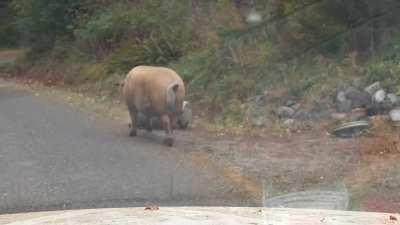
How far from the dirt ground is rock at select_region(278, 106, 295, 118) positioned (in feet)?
2.43

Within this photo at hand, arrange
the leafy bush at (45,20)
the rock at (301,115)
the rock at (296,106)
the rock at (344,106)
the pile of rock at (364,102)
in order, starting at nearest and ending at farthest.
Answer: the pile of rock at (364,102), the rock at (344,106), the rock at (301,115), the rock at (296,106), the leafy bush at (45,20)

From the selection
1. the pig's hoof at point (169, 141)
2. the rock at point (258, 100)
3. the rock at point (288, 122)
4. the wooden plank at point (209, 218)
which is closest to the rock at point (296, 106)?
the rock at point (288, 122)

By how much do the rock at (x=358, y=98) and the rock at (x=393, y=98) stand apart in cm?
37

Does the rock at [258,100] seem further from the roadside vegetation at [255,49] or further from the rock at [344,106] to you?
the rock at [344,106]

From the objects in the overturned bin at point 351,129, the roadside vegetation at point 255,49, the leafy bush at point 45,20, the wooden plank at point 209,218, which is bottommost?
the wooden plank at point 209,218

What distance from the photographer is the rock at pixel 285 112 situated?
13109mm

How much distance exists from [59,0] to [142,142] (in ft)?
44.4

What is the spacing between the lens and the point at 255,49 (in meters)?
15.4

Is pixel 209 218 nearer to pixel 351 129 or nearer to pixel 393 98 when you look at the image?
pixel 351 129

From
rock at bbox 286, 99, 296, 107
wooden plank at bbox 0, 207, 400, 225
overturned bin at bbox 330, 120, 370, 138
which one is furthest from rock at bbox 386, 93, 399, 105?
wooden plank at bbox 0, 207, 400, 225

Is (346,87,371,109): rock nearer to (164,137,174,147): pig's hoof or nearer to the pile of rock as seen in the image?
the pile of rock

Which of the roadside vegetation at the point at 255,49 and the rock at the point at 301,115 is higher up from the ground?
the roadside vegetation at the point at 255,49

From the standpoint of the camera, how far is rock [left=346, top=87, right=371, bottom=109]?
1273cm

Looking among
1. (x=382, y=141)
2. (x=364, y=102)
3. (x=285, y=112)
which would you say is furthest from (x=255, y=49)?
(x=382, y=141)
